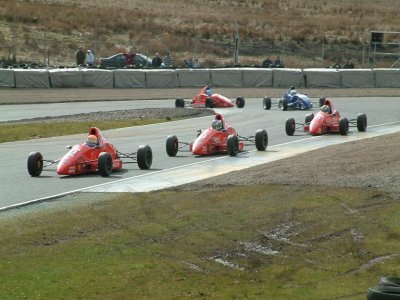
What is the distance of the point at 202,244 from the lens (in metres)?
14.9

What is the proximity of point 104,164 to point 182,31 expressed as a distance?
181 feet

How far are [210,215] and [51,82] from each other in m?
35.1

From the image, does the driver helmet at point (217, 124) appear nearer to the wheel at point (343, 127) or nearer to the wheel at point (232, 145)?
the wheel at point (232, 145)

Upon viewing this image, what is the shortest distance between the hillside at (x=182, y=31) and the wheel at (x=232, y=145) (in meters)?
32.2

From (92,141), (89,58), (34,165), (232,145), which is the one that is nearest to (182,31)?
(89,58)

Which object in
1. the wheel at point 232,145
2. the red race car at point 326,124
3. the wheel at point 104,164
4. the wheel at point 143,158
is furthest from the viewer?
the red race car at point 326,124

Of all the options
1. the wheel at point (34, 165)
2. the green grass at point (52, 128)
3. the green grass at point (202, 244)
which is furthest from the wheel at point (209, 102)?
the green grass at point (202, 244)

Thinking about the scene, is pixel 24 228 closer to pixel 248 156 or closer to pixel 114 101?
pixel 248 156

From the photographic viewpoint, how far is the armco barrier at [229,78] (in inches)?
2060

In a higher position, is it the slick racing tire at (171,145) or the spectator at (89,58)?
the spectator at (89,58)

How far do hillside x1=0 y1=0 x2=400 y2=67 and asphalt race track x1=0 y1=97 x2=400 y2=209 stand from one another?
47.0 ft

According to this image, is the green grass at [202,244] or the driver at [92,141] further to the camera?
the driver at [92,141]

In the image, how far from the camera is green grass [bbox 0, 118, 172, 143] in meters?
32.7

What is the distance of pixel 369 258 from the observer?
13883 mm
